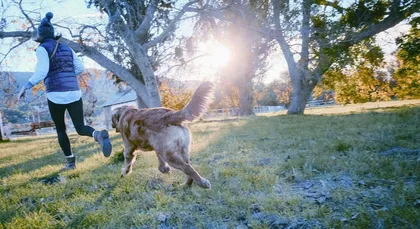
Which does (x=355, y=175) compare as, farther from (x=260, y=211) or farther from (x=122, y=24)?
(x=122, y=24)

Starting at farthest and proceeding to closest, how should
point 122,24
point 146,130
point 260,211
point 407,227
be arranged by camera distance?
1. point 122,24
2. point 146,130
3. point 260,211
4. point 407,227

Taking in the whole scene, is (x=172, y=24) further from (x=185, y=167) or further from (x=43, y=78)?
(x=185, y=167)

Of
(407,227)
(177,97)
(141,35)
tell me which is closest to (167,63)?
(141,35)

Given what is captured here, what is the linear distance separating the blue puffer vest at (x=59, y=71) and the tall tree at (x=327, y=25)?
5.90 metres

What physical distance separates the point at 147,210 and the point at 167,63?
9.30 m

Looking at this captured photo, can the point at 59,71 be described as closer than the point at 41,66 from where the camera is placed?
No

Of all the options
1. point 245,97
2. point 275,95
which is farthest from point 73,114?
point 275,95

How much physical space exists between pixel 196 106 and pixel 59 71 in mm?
2619

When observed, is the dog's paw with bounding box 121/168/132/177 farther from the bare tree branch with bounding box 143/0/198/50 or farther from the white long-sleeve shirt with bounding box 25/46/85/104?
the bare tree branch with bounding box 143/0/198/50

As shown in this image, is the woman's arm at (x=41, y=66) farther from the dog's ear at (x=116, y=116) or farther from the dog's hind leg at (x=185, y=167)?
the dog's hind leg at (x=185, y=167)

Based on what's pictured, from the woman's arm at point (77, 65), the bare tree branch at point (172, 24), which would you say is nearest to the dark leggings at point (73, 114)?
the woman's arm at point (77, 65)

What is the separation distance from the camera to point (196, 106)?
286 centimetres

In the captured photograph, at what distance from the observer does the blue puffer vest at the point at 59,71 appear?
12.9ft

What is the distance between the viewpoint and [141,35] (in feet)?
27.3
